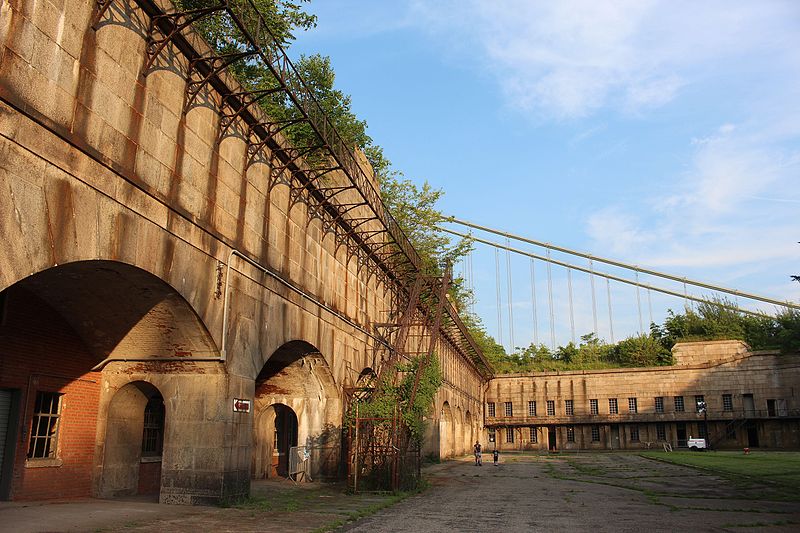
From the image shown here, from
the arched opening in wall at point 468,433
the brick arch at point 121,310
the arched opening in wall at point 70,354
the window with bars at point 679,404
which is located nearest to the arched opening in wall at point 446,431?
the arched opening in wall at point 468,433

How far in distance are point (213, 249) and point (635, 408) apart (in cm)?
6111

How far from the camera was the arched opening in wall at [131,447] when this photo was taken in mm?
13773

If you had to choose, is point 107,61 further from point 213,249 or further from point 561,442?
point 561,442

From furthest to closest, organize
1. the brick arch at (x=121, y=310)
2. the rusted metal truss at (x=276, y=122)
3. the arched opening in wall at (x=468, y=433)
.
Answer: the arched opening in wall at (x=468, y=433), the rusted metal truss at (x=276, y=122), the brick arch at (x=121, y=310)

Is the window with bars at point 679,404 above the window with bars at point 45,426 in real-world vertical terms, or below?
above

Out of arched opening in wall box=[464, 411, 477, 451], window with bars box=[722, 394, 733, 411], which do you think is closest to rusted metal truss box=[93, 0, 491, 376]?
arched opening in wall box=[464, 411, 477, 451]

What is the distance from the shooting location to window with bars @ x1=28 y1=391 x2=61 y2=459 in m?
12.2

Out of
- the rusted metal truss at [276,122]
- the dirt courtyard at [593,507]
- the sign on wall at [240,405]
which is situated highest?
the rusted metal truss at [276,122]

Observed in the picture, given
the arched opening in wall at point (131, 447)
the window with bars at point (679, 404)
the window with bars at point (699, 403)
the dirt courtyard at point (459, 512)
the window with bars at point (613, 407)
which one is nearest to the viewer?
the dirt courtyard at point (459, 512)

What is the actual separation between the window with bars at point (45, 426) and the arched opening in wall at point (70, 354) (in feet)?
0.06

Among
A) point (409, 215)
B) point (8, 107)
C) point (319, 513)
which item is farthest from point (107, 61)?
point (409, 215)

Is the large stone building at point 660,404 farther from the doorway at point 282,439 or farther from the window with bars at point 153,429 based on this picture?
the window with bars at point 153,429

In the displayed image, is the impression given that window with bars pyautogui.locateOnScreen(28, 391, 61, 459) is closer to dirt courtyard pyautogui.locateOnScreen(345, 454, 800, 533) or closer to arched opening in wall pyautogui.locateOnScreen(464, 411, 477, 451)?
dirt courtyard pyautogui.locateOnScreen(345, 454, 800, 533)

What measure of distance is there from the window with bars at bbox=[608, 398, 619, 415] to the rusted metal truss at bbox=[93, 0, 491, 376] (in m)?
46.1
